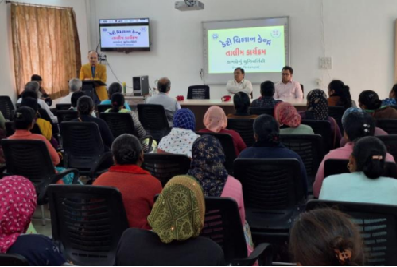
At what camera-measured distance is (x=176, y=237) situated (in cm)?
170

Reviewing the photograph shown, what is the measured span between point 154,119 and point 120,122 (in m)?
0.81

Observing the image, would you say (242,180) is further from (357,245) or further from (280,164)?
(357,245)

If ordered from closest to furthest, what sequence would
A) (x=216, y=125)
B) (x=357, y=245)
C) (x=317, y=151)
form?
(x=357, y=245) < (x=317, y=151) < (x=216, y=125)

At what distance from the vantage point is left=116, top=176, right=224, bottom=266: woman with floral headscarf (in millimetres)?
1693

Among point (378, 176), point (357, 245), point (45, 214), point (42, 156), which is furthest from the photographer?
point (45, 214)

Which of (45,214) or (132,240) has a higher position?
(132,240)

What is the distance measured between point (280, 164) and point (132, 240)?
1317mm

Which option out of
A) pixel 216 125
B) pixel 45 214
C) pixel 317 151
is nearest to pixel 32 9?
pixel 45 214

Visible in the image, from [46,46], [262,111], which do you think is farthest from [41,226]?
[46,46]

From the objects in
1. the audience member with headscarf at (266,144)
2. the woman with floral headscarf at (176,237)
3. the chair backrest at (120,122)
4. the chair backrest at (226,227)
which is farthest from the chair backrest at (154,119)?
the woman with floral headscarf at (176,237)

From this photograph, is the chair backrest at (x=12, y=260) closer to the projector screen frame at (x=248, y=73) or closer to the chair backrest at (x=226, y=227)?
the chair backrest at (x=226, y=227)

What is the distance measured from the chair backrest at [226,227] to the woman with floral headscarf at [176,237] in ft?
1.58

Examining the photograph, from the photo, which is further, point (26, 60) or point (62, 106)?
point (26, 60)

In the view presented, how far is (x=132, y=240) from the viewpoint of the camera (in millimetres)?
1806
